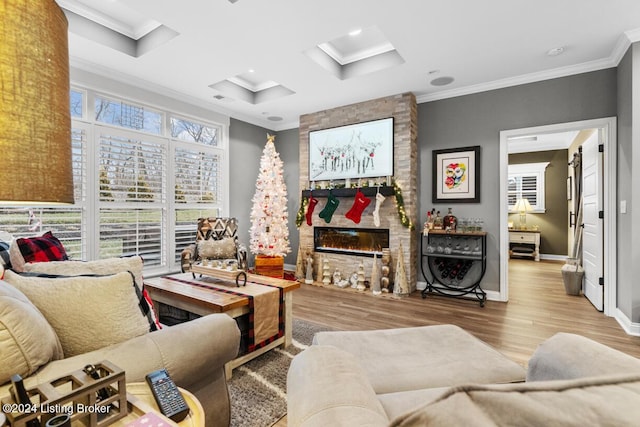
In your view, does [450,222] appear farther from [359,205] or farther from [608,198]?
[608,198]

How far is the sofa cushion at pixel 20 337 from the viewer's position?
843mm

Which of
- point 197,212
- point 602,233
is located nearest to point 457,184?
point 602,233

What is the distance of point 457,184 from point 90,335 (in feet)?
13.6

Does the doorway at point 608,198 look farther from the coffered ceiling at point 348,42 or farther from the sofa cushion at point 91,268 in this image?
the sofa cushion at point 91,268

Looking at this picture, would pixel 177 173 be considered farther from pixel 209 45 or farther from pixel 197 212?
pixel 209 45

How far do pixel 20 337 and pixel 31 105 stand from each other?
2.35 ft

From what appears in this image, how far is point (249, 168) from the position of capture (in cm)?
552

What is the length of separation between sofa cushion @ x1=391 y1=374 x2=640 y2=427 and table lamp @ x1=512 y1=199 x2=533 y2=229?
822cm

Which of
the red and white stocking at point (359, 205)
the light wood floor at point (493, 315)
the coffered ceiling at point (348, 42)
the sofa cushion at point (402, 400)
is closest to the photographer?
the sofa cushion at point (402, 400)

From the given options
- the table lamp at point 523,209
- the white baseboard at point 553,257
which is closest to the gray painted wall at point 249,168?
the table lamp at point 523,209

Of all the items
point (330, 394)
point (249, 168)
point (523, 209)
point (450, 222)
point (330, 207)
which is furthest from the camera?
point (523, 209)

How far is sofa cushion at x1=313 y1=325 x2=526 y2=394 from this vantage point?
1.18 meters

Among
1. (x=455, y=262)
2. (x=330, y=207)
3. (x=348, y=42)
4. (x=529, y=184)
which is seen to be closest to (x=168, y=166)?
(x=330, y=207)

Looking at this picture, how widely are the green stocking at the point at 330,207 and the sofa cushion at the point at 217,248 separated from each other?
4.77 feet
